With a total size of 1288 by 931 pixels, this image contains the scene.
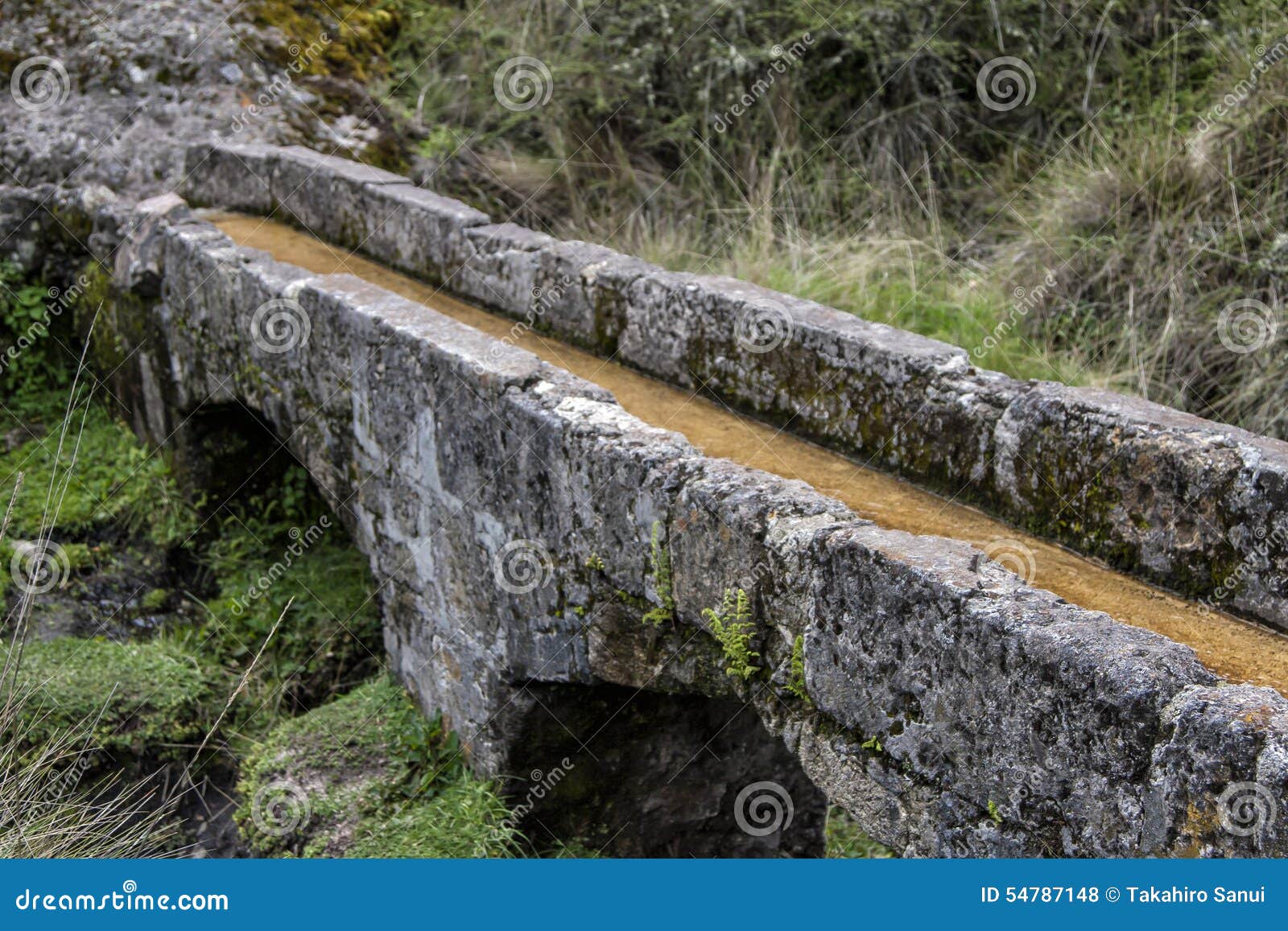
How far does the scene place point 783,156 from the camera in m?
9.63

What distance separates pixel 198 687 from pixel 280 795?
117 centimetres

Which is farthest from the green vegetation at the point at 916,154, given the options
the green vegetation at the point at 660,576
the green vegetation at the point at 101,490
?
the green vegetation at the point at 101,490

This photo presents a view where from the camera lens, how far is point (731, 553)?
370 centimetres

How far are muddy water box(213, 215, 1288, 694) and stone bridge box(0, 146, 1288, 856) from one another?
10 centimetres

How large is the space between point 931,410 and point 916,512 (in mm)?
444

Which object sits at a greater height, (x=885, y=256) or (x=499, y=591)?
(x=885, y=256)

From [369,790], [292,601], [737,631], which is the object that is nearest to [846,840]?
[369,790]

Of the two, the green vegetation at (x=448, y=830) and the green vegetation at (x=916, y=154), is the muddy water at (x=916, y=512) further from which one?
the green vegetation at (x=916, y=154)

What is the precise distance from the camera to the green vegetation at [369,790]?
506 centimetres

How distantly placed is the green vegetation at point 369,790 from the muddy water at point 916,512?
1740 mm

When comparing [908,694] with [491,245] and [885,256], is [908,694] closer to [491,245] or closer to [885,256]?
[491,245]

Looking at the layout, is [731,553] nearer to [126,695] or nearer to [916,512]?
[916,512]

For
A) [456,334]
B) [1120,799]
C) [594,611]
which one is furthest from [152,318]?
[1120,799]

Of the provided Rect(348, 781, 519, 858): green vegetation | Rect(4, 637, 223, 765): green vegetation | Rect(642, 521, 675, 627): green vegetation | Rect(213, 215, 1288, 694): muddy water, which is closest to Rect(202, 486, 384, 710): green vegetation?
Rect(4, 637, 223, 765): green vegetation
